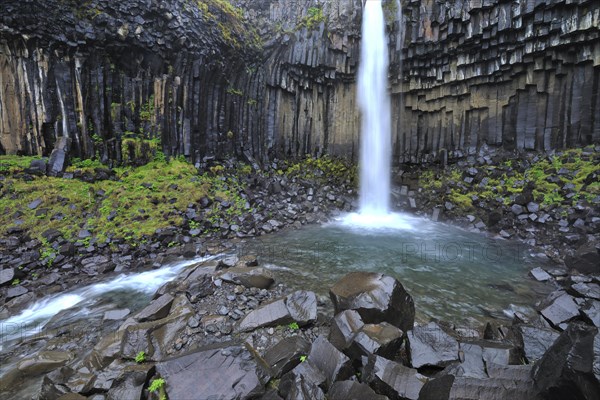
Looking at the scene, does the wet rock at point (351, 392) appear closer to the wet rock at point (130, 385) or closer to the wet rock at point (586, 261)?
the wet rock at point (130, 385)

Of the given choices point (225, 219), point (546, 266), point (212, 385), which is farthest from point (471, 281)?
point (225, 219)

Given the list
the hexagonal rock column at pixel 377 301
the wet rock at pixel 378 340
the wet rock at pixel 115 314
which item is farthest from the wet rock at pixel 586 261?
the wet rock at pixel 115 314

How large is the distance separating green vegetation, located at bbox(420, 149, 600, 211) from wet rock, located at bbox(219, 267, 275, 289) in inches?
439

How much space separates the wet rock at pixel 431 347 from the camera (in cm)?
370

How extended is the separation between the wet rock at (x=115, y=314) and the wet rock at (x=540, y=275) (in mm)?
9657

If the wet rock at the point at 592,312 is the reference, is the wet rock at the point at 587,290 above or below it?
below

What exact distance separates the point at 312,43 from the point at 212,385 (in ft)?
62.8

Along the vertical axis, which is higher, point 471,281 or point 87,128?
point 87,128

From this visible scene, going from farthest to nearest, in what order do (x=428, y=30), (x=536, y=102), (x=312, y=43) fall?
(x=312, y=43) < (x=428, y=30) < (x=536, y=102)

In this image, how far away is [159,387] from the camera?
3.36 metres

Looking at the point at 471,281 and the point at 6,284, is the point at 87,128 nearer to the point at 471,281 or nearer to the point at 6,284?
the point at 6,284

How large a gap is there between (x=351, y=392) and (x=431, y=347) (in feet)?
4.79

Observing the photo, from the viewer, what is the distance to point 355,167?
18781mm

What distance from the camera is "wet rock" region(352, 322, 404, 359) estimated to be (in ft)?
12.0
